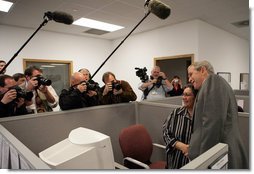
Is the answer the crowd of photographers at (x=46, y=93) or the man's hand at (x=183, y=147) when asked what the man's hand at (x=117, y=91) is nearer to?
the crowd of photographers at (x=46, y=93)

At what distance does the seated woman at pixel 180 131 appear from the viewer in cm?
116

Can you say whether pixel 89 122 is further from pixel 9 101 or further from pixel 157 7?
pixel 157 7

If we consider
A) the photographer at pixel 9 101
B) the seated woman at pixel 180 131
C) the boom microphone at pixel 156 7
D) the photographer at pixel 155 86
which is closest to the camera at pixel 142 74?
the photographer at pixel 155 86

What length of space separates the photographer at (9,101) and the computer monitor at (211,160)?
3.52ft

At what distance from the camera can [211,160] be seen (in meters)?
0.59

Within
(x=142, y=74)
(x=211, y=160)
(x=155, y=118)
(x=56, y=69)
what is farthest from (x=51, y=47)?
(x=211, y=160)

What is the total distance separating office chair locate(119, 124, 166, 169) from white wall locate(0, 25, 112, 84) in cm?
118

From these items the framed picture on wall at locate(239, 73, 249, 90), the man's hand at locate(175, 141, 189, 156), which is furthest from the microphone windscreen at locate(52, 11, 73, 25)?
the framed picture on wall at locate(239, 73, 249, 90)

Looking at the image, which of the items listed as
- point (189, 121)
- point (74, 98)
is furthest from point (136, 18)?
point (189, 121)

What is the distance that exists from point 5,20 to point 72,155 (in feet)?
4.73

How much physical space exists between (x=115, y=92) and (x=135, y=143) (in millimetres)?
503

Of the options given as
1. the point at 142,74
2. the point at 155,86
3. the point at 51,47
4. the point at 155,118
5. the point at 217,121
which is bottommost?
the point at 155,118

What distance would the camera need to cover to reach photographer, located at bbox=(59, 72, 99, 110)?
54.6 inches

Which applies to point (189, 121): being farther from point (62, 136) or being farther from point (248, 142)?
point (62, 136)
